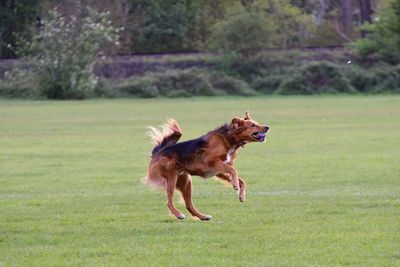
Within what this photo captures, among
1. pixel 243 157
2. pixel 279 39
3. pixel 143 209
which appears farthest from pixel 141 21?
pixel 143 209

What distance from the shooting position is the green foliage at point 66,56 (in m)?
56.6

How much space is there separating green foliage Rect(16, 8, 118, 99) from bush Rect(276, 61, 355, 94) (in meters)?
11.6

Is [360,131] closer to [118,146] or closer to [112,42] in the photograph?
[118,146]

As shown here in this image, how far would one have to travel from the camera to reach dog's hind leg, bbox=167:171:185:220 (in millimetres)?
11969

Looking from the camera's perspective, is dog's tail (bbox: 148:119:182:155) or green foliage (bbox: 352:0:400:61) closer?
dog's tail (bbox: 148:119:182:155)

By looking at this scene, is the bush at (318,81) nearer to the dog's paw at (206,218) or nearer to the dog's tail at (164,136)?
the dog's tail at (164,136)

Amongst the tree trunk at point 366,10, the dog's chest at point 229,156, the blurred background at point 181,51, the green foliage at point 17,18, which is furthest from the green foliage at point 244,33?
the dog's chest at point 229,156

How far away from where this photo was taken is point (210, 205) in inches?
535

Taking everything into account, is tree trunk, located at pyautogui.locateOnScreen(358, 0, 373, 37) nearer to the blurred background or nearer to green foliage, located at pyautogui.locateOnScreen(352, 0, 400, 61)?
the blurred background

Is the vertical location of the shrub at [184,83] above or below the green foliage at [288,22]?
below

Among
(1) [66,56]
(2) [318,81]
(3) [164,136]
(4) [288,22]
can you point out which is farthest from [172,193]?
(4) [288,22]

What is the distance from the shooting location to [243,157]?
22.1 metres

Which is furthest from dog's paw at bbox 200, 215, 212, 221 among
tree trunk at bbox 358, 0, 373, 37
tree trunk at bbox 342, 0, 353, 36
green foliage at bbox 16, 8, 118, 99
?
tree trunk at bbox 342, 0, 353, 36

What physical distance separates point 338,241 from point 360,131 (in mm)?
19554
